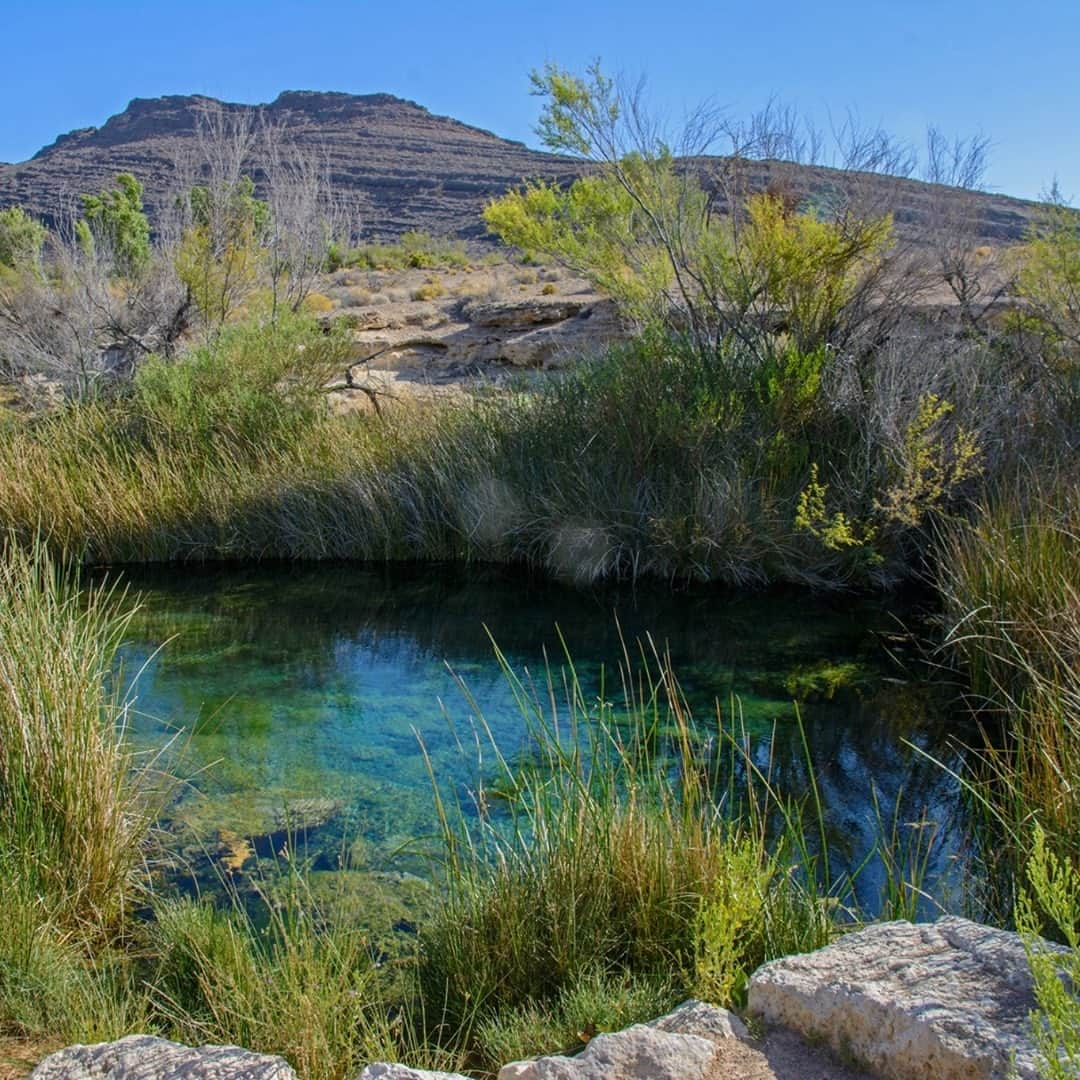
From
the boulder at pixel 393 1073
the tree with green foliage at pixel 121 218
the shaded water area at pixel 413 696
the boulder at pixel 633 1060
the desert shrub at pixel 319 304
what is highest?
the tree with green foliage at pixel 121 218

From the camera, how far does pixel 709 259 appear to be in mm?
9969

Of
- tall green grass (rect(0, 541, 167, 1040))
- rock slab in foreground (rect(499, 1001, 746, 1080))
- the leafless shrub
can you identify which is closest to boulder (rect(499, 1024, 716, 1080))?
rock slab in foreground (rect(499, 1001, 746, 1080))

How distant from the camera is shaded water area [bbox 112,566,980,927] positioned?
4.55 meters

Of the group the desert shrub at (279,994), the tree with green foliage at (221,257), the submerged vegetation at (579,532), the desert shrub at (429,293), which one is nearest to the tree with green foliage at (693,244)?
the submerged vegetation at (579,532)

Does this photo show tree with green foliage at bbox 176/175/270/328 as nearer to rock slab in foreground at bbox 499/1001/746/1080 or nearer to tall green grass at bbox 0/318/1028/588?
tall green grass at bbox 0/318/1028/588

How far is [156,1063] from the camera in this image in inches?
91.0

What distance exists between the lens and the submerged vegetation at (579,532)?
3049mm

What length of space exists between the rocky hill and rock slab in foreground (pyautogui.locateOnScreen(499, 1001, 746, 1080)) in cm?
3521

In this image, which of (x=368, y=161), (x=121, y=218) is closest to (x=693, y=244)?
(x=121, y=218)

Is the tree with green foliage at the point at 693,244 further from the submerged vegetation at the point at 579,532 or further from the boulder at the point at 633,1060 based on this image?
the boulder at the point at 633,1060

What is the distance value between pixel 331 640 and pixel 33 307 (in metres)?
10.3

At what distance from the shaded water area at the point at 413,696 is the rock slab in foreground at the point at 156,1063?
4.45ft

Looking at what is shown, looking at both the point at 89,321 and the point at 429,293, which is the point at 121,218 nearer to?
the point at 429,293

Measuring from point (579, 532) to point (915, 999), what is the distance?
7121 millimetres
